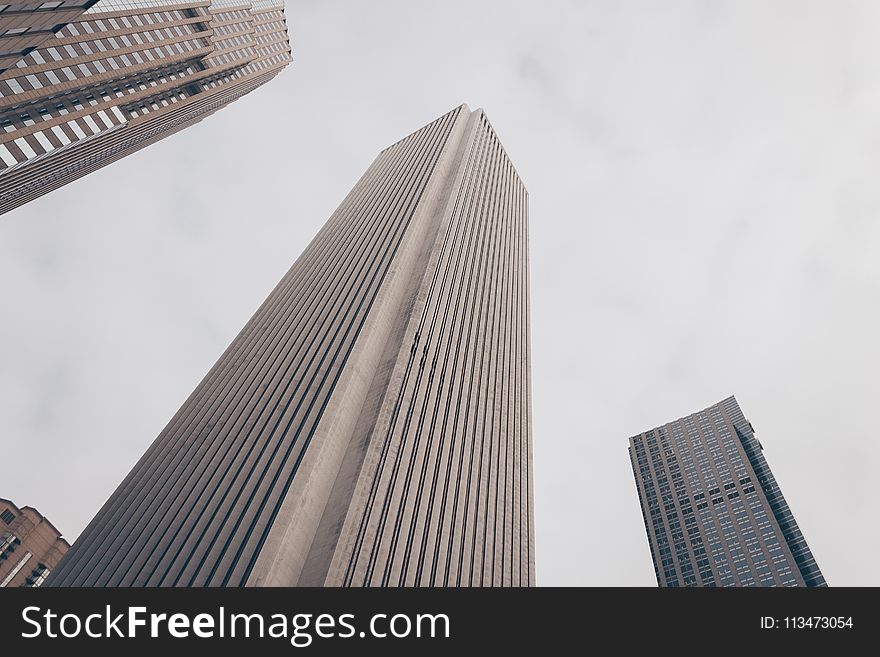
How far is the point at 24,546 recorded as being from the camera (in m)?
114

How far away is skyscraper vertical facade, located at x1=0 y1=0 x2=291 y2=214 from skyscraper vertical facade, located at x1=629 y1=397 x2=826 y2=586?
154986 millimetres

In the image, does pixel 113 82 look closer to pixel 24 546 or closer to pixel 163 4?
pixel 163 4

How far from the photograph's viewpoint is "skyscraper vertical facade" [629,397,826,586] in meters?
135

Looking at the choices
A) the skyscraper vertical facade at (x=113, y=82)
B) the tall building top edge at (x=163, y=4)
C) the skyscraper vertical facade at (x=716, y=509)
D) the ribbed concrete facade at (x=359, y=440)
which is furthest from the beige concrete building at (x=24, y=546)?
the skyscraper vertical facade at (x=716, y=509)

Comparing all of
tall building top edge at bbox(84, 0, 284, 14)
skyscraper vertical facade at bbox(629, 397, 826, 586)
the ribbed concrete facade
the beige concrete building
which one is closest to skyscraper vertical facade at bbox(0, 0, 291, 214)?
tall building top edge at bbox(84, 0, 284, 14)

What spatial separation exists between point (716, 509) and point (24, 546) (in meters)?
159

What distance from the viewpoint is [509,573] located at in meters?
69.8

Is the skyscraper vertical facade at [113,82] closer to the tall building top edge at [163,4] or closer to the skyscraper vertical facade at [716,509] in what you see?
the tall building top edge at [163,4]

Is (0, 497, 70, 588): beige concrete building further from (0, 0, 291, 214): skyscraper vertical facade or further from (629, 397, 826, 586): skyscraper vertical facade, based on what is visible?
(629, 397, 826, 586): skyscraper vertical facade

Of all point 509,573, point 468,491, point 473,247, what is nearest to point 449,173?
point 473,247
